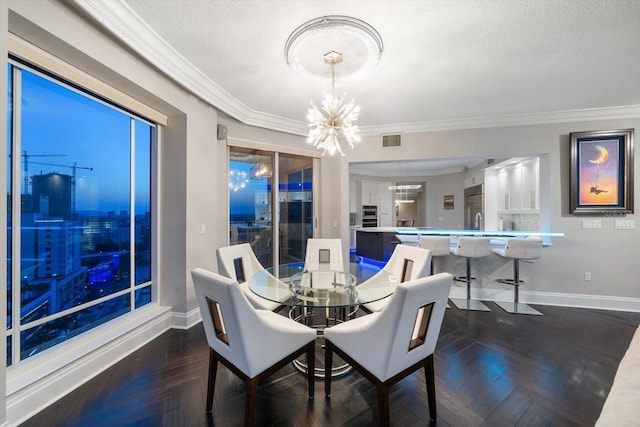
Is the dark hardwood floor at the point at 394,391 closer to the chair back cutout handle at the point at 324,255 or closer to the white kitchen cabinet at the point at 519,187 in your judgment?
the chair back cutout handle at the point at 324,255

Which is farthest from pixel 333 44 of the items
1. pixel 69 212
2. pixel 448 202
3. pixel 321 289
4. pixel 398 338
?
pixel 448 202

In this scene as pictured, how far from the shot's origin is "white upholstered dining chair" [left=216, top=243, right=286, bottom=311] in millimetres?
2489

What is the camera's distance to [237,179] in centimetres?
394

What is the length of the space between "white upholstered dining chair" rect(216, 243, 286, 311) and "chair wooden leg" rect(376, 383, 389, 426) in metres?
1.20

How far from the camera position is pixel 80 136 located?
224cm

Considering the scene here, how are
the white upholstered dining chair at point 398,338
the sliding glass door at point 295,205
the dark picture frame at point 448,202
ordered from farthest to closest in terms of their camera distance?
the dark picture frame at point 448,202 → the sliding glass door at point 295,205 → the white upholstered dining chair at point 398,338

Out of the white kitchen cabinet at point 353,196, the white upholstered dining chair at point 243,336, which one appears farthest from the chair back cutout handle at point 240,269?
the white kitchen cabinet at point 353,196

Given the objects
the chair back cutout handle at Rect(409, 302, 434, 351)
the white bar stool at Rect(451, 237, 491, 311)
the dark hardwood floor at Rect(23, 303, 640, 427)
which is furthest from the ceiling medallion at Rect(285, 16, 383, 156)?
the white bar stool at Rect(451, 237, 491, 311)

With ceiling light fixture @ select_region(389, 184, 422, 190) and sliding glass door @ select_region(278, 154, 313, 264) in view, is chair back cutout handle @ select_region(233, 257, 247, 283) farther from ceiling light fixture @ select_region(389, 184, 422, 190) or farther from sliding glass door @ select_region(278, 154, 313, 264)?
ceiling light fixture @ select_region(389, 184, 422, 190)

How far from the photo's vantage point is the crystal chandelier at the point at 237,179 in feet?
12.7

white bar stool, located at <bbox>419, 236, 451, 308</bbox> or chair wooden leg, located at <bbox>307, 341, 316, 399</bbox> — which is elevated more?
white bar stool, located at <bbox>419, 236, 451, 308</bbox>

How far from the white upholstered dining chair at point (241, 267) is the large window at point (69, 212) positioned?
1033mm

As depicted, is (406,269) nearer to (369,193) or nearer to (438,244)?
(438,244)

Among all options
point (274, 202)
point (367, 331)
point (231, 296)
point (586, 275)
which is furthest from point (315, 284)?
point (586, 275)
